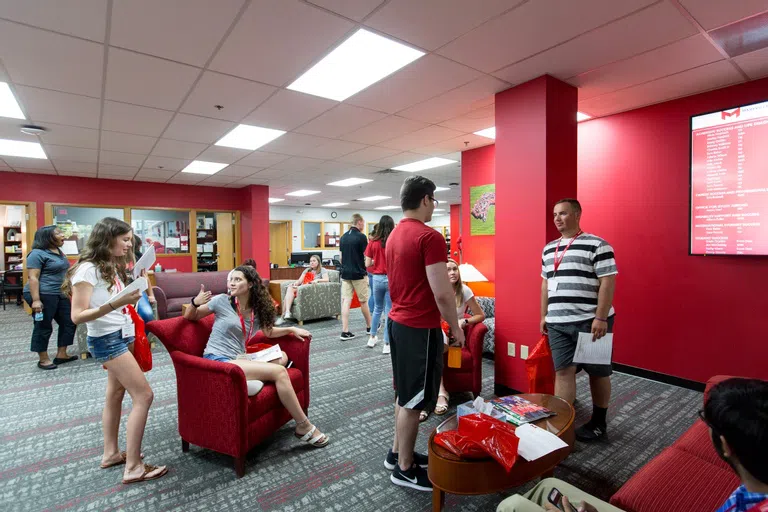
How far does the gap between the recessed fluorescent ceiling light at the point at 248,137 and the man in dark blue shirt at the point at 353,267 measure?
146 cm

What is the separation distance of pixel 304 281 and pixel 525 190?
14.6ft

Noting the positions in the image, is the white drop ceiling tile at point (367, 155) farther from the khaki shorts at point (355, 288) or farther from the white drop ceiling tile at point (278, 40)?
the white drop ceiling tile at point (278, 40)

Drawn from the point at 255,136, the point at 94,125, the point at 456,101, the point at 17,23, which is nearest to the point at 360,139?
the point at 255,136

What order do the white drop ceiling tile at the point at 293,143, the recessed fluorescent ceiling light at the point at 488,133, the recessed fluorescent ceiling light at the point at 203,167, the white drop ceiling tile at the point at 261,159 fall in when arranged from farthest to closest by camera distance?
the recessed fluorescent ceiling light at the point at 203,167 < the white drop ceiling tile at the point at 261,159 < the white drop ceiling tile at the point at 293,143 < the recessed fluorescent ceiling light at the point at 488,133

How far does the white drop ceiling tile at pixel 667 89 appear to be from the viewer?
3.04m

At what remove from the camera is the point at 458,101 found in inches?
144

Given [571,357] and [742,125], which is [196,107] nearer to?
[571,357]

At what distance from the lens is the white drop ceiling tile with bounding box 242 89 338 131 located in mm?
3572

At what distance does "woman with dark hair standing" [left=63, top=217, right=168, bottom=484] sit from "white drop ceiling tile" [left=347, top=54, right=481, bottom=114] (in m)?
2.18

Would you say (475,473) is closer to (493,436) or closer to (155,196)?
(493,436)

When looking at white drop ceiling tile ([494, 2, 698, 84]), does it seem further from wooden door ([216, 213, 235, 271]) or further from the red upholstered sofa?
wooden door ([216, 213, 235, 271])

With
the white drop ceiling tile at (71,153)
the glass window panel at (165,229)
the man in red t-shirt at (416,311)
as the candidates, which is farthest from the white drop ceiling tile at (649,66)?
the glass window panel at (165,229)

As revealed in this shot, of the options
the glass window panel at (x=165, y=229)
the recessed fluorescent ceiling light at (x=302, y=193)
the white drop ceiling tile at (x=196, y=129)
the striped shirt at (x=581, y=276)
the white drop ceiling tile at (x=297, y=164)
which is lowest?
the striped shirt at (x=581, y=276)

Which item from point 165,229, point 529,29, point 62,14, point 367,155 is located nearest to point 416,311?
point 529,29
